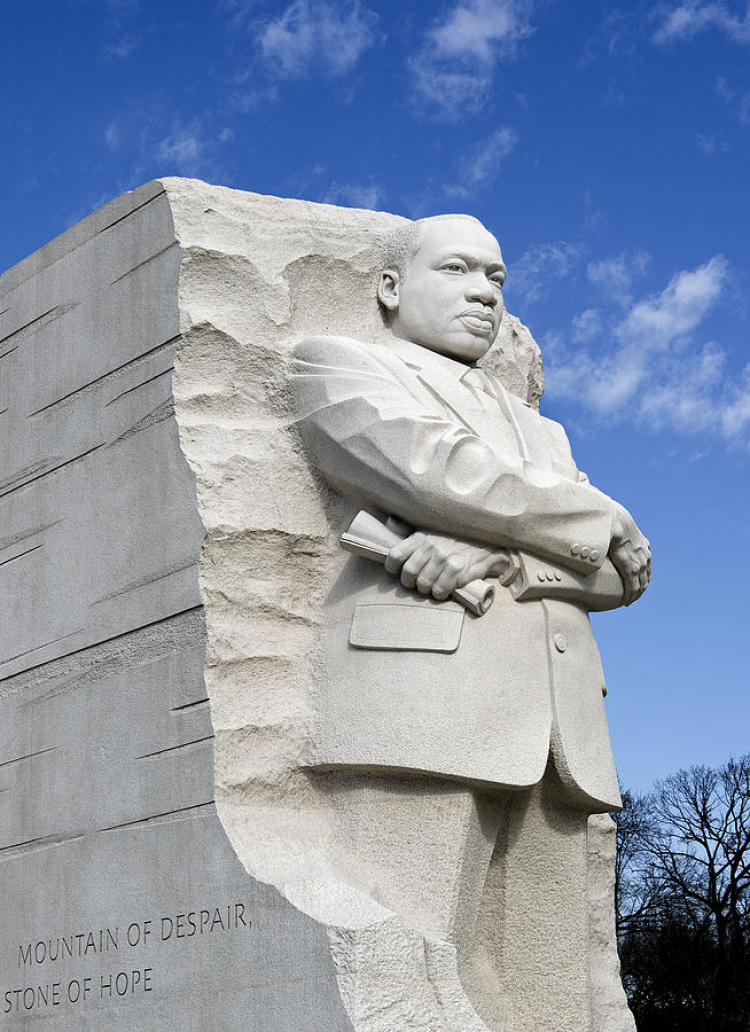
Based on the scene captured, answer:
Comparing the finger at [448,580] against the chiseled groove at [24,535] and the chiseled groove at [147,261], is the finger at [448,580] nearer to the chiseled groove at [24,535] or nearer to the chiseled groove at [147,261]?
the chiseled groove at [147,261]

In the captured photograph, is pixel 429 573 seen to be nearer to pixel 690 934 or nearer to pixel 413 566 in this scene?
pixel 413 566

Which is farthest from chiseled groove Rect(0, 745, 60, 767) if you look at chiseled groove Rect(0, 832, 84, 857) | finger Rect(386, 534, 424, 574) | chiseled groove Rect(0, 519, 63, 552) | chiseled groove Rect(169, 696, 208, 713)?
finger Rect(386, 534, 424, 574)

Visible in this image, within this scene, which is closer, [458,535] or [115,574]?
[458,535]

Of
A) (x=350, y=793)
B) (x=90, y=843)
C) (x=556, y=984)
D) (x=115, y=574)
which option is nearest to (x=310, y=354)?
(x=115, y=574)

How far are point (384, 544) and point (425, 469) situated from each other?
291 millimetres

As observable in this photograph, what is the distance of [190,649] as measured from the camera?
4711 millimetres

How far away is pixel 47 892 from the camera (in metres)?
5.09

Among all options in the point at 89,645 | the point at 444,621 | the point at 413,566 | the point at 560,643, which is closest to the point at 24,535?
the point at 89,645

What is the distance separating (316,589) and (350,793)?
2.37ft

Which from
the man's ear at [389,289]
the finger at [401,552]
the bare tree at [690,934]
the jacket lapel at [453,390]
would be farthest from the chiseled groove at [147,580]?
the bare tree at [690,934]

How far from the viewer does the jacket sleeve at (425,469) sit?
4.60 meters

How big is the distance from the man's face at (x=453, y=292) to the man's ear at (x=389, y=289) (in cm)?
5

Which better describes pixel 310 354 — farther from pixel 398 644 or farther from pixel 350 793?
pixel 350 793

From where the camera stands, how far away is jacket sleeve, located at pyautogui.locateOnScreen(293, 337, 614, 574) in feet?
15.1
